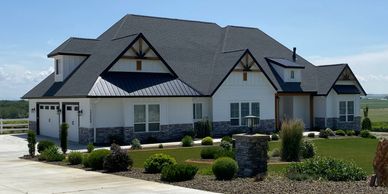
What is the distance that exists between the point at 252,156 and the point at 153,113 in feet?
54.4

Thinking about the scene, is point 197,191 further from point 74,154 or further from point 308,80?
point 308,80

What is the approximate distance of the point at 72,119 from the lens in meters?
32.3

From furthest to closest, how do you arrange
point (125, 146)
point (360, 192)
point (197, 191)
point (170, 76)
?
point (170, 76) < point (125, 146) < point (197, 191) < point (360, 192)

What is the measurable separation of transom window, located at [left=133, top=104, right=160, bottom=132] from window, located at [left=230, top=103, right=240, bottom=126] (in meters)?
6.45

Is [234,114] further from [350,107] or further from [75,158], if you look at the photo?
[75,158]

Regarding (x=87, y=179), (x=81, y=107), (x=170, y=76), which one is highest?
(x=170, y=76)

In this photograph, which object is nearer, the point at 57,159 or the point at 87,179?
the point at 87,179

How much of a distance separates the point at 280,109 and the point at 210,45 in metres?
8.04

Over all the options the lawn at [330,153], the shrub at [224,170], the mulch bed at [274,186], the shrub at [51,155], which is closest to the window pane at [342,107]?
the lawn at [330,153]

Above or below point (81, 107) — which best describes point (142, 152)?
below

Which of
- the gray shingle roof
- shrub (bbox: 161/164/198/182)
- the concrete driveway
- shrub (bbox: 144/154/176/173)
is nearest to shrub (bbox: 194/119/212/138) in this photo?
the gray shingle roof

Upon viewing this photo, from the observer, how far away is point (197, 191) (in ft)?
45.3

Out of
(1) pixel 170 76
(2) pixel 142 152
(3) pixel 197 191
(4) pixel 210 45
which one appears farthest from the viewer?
(4) pixel 210 45

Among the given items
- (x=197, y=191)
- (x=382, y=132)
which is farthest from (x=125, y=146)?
(x=382, y=132)
